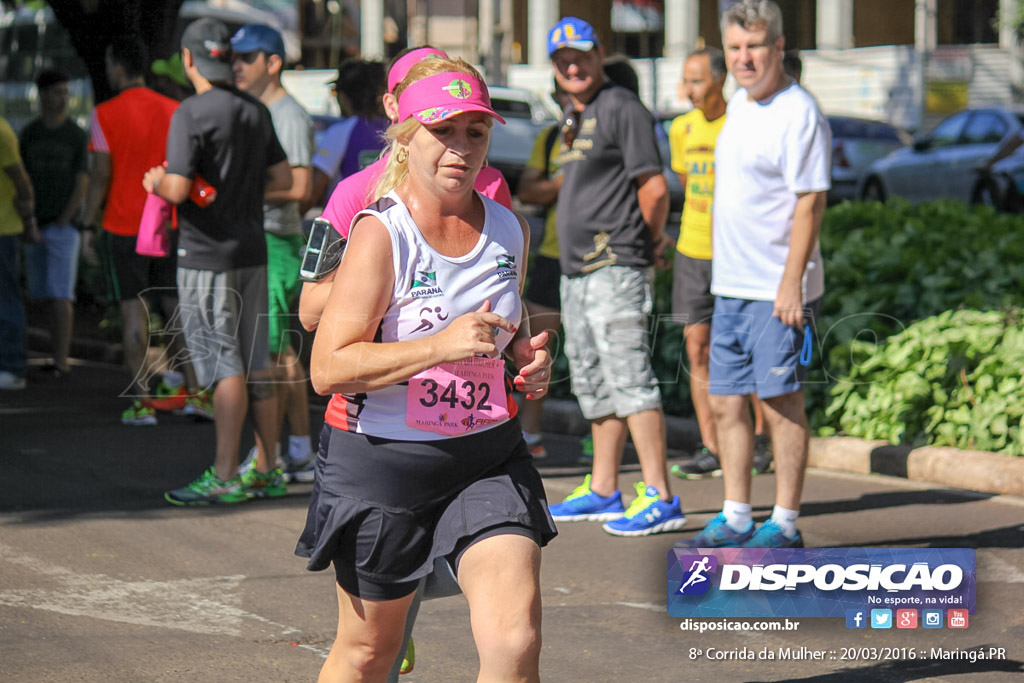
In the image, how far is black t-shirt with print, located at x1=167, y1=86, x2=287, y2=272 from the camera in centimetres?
666

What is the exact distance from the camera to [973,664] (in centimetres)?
462

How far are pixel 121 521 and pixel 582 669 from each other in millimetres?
2793

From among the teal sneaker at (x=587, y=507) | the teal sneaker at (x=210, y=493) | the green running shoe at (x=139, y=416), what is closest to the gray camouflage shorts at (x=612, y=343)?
the teal sneaker at (x=587, y=507)

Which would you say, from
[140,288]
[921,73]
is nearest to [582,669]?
[140,288]

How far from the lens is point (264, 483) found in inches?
277

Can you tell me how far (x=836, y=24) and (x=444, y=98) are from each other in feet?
121

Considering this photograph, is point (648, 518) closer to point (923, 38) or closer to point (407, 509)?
point (407, 509)

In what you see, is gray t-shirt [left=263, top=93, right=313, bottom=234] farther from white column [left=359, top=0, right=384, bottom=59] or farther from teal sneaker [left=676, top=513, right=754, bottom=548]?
white column [left=359, top=0, right=384, bottom=59]

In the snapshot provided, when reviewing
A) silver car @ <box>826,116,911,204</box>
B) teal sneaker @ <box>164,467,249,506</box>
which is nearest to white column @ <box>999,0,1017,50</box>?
silver car @ <box>826,116,911,204</box>

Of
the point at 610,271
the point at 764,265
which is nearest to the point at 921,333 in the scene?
the point at 610,271

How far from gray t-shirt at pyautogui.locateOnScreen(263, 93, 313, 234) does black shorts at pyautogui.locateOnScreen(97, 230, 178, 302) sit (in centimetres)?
205

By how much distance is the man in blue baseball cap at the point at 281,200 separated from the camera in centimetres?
707

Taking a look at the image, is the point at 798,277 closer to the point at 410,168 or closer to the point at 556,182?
the point at 556,182

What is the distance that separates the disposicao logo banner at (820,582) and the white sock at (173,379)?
5.10 meters
